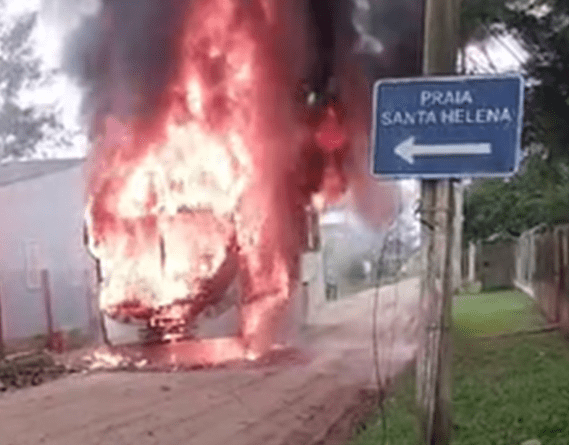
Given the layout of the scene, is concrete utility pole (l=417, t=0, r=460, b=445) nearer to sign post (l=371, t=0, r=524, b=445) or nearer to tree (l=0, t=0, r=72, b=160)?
sign post (l=371, t=0, r=524, b=445)

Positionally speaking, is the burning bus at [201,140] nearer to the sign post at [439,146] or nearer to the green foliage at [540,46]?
the green foliage at [540,46]

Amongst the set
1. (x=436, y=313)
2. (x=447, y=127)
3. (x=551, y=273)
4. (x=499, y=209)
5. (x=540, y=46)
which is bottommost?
(x=551, y=273)

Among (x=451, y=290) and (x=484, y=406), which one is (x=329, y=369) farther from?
(x=451, y=290)

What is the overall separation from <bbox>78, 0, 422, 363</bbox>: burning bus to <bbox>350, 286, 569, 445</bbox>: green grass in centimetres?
481

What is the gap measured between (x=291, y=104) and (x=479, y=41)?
301 inches

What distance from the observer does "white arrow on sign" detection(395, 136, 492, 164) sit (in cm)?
456

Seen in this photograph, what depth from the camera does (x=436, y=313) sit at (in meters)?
5.05

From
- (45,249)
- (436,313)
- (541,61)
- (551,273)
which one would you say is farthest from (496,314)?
(436,313)

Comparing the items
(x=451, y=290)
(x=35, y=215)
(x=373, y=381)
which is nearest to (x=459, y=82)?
(x=451, y=290)

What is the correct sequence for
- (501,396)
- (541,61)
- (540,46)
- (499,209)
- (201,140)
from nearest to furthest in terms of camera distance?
(501,396), (540,46), (541,61), (201,140), (499,209)

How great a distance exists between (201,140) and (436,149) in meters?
12.8

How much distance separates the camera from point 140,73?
17.2 metres

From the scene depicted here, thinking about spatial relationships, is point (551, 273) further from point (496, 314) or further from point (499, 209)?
point (499, 209)

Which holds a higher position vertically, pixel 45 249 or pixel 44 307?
pixel 45 249
